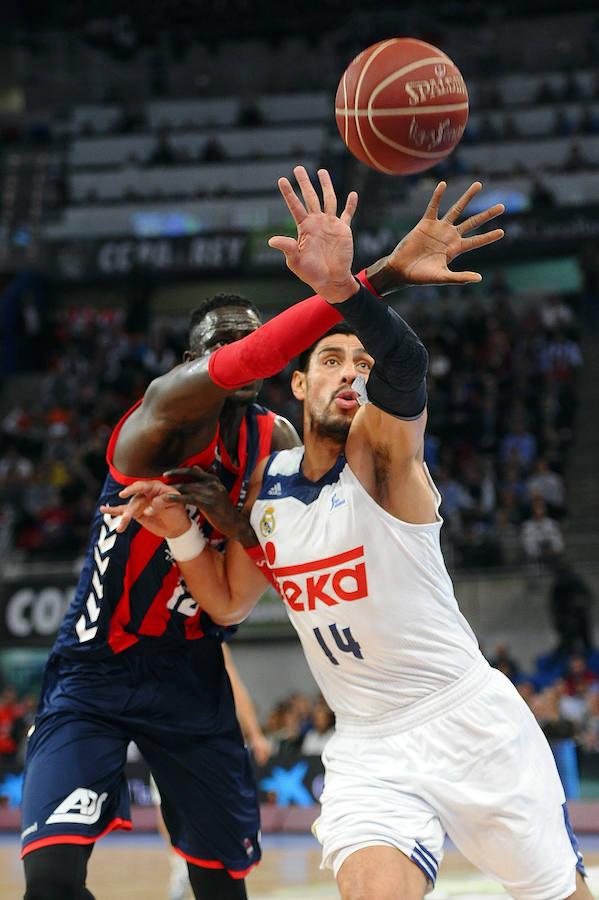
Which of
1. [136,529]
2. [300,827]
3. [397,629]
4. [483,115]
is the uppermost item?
[483,115]

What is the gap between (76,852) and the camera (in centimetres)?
391

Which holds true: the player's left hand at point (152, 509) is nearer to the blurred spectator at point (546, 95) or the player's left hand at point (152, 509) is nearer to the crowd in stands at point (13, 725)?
the crowd in stands at point (13, 725)

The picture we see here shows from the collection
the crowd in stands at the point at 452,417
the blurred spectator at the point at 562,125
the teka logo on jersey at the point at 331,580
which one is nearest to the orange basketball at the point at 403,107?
the teka logo on jersey at the point at 331,580

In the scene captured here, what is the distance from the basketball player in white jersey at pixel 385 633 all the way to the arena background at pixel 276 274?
5889 millimetres

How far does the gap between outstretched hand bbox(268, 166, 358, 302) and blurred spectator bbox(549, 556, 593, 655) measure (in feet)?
33.6

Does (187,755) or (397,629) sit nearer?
(397,629)

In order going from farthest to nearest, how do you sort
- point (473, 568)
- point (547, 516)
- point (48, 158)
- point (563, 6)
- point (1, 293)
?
point (563, 6), point (48, 158), point (1, 293), point (547, 516), point (473, 568)

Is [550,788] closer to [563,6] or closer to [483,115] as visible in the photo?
[483,115]

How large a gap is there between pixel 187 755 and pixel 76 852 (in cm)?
62

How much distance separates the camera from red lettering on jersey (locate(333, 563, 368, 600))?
377 centimetres

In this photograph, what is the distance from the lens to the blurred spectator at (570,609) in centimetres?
1289

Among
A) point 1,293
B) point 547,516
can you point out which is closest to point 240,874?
point 547,516

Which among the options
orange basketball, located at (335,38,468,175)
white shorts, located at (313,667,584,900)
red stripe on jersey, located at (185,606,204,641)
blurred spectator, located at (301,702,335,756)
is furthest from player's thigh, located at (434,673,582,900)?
blurred spectator, located at (301,702,335,756)

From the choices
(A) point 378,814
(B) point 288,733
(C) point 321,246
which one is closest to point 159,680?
(A) point 378,814
